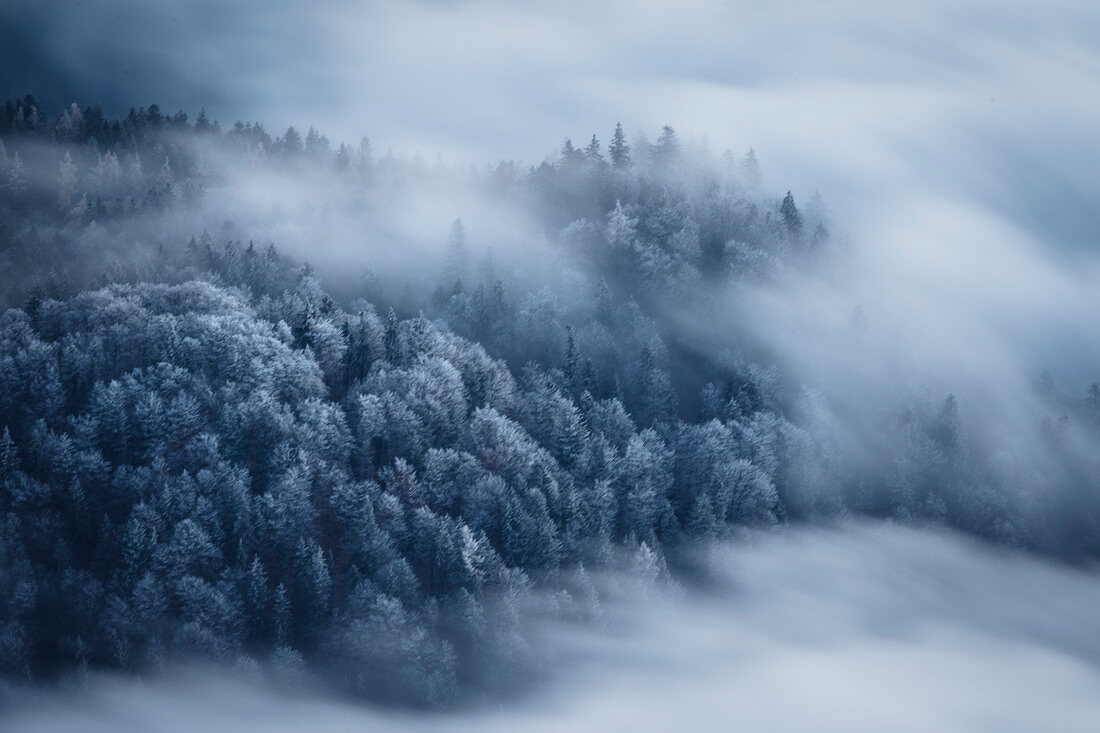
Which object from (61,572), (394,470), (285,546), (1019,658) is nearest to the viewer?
(61,572)

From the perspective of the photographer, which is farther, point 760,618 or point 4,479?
point 760,618

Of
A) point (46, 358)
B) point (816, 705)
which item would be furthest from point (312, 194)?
point (816, 705)

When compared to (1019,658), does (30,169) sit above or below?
above

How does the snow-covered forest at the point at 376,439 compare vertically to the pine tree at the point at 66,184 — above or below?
below

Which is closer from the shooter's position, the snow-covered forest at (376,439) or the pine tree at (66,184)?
the snow-covered forest at (376,439)

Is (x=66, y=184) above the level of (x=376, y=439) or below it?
above

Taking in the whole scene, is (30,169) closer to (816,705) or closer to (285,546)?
(285,546)

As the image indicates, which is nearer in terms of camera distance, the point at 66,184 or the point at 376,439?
the point at 376,439

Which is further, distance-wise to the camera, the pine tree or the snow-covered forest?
the pine tree
